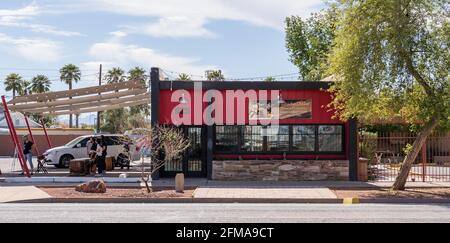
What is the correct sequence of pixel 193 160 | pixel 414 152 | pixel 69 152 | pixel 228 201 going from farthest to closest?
pixel 69 152 → pixel 193 160 → pixel 414 152 → pixel 228 201

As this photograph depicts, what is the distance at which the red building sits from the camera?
21.9 m

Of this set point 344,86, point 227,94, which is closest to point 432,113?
point 344,86

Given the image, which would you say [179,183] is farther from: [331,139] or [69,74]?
[69,74]

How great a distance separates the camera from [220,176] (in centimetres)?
2162

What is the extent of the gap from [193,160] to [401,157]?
12512mm

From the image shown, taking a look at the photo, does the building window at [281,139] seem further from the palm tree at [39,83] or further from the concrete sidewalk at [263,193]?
the palm tree at [39,83]

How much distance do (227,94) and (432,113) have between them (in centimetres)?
770

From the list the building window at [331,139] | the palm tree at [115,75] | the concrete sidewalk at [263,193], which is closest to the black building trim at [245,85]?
the building window at [331,139]

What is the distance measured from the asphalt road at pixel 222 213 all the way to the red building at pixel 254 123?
646cm

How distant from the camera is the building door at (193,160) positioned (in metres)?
22.4

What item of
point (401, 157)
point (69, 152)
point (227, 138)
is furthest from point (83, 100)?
point (401, 157)

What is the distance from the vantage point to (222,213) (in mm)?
13492

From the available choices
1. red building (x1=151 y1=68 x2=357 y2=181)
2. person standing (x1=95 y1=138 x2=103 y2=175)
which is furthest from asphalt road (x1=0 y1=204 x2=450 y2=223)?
person standing (x1=95 y1=138 x2=103 y2=175)

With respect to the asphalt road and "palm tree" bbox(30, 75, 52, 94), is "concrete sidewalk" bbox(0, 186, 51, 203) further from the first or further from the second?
"palm tree" bbox(30, 75, 52, 94)
